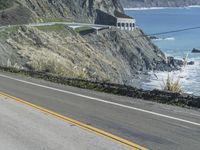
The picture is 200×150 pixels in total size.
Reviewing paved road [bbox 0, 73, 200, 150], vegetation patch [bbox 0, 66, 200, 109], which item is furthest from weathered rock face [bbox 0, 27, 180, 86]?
paved road [bbox 0, 73, 200, 150]

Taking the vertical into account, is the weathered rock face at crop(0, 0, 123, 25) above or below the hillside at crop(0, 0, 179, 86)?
above

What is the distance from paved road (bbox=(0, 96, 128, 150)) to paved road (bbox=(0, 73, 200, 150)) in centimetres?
63

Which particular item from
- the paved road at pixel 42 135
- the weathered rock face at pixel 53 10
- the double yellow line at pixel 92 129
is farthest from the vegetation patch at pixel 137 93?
the weathered rock face at pixel 53 10

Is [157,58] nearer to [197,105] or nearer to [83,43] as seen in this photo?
[83,43]

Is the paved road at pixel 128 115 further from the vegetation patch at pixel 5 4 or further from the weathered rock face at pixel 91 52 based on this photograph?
the vegetation patch at pixel 5 4

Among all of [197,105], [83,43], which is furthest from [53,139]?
[83,43]

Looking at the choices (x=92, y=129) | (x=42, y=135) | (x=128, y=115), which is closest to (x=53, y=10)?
(x=128, y=115)

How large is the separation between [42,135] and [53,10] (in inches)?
3884

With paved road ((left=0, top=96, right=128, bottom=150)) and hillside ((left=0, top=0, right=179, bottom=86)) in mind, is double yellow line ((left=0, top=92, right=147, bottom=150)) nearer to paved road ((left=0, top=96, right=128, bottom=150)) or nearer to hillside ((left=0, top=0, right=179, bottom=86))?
paved road ((left=0, top=96, right=128, bottom=150))

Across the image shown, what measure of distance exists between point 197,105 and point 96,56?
63.4m

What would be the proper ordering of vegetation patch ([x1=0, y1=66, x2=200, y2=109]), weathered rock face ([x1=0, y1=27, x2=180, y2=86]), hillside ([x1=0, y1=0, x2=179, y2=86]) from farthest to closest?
hillside ([x1=0, y1=0, x2=179, y2=86]), weathered rock face ([x1=0, y1=27, x2=180, y2=86]), vegetation patch ([x1=0, y1=66, x2=200, y2=109])

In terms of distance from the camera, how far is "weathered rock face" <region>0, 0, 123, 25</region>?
88.9 m

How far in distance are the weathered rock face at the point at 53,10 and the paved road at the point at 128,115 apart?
69941 millimetres

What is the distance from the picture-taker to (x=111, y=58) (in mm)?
85875
